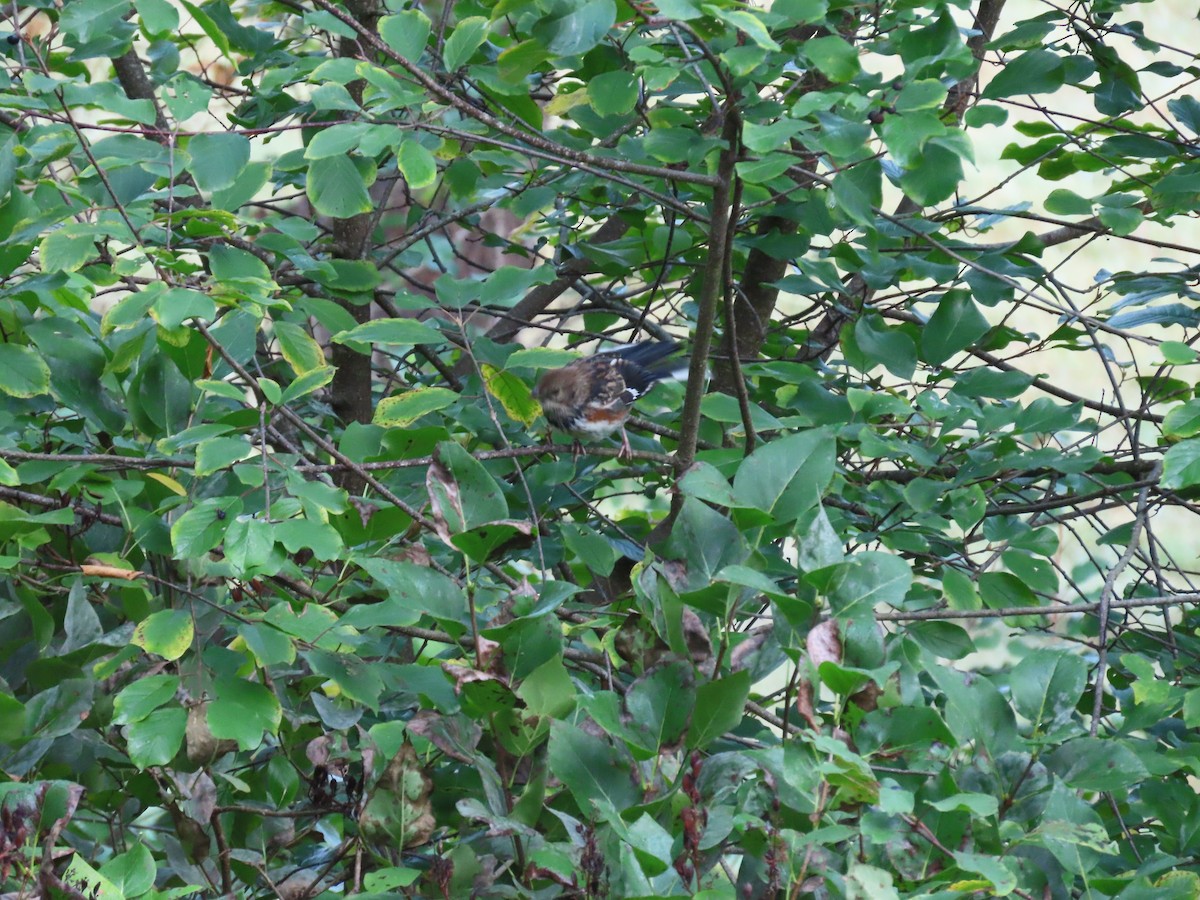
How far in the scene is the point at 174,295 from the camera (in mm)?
1155

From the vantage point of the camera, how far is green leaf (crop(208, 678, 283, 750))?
3.77 ft

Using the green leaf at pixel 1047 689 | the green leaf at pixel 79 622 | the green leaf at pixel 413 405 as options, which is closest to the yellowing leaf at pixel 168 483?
the green leaf at pixel 79 622

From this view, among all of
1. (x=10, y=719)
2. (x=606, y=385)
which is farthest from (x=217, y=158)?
(x=606, y=385)

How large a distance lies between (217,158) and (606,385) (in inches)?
42.0

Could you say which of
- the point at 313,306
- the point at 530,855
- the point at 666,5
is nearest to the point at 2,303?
the point at 313,306

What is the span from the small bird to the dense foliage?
102 millimetres

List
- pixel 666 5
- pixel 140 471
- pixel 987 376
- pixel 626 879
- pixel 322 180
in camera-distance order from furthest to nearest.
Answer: pixel 987 376 < pixel 322 180 < pixel 140 471 < pixel 666 5 < pixel 626 879

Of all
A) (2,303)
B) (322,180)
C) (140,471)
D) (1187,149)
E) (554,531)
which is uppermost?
(1187,149)

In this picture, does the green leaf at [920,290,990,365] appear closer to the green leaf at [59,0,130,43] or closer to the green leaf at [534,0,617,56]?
the green leaf at [534,0,617,56]

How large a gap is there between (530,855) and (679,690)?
173mm

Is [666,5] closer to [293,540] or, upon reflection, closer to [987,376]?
[293,540]

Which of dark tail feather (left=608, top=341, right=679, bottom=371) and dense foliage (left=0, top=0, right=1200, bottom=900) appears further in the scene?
dark tail feather (left=608, top=341, right=679, bottom=371)

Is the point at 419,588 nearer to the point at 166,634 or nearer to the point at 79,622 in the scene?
the point at 166,634

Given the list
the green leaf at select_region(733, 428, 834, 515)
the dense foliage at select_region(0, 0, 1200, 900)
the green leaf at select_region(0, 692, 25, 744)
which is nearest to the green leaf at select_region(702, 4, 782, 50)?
the dense foliage at select_region(0, 0, 1200, 900)
